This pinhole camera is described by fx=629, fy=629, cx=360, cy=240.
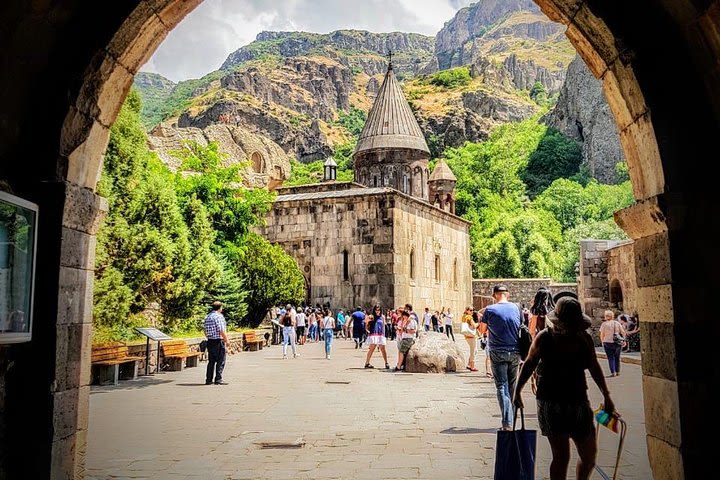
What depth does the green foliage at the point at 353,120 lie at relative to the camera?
110 meters

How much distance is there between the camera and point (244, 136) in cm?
5212

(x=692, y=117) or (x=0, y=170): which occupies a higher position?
(x=692, y=117)

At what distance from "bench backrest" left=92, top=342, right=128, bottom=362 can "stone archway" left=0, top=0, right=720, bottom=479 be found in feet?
22.6

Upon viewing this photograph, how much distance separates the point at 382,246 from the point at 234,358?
11833mm

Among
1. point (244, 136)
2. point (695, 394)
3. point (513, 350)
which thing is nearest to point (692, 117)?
point (695, 394)

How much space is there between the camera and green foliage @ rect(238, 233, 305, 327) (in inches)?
910

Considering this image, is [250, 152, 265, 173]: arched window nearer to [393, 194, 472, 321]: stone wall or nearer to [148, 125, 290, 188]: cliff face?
[148, 125, 290, 188]: cliff face

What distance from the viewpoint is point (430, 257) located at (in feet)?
104

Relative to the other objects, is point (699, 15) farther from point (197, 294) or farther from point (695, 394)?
point (197, 294)

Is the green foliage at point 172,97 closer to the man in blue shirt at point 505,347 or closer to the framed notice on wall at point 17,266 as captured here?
the man in blue shirt at point 505,347

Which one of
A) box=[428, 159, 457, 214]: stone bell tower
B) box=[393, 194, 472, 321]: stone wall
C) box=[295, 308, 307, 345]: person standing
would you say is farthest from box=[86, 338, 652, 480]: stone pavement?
box=[428, 159, 457, 214]: stone bell tower

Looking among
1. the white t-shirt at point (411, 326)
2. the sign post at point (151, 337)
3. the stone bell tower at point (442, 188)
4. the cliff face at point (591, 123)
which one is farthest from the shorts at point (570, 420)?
the cliff face at point (591, 123)

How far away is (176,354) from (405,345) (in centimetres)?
503

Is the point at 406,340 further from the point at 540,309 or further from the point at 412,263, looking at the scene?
the point at 412,263
